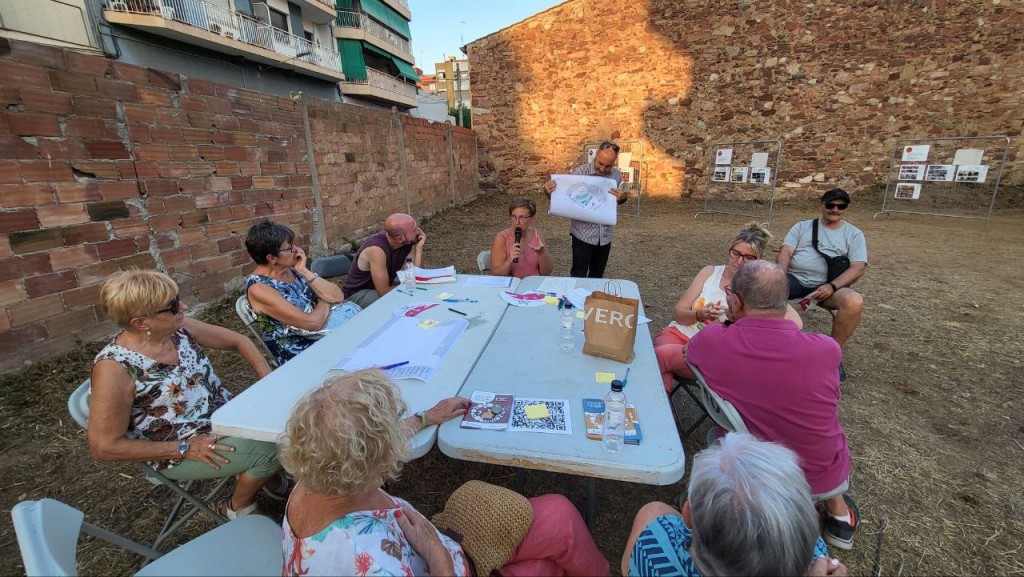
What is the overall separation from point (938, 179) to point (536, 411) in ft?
36.7

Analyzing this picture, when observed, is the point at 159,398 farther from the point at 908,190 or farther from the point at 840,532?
the point at 908,190

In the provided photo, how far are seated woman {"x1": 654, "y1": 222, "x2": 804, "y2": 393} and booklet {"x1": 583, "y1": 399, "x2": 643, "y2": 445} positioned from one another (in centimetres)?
94

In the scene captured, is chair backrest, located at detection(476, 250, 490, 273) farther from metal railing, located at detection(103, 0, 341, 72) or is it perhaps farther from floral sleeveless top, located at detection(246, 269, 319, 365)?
metal railing, located at detection(103, 0, 341, 72)

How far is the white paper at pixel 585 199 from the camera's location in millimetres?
3920

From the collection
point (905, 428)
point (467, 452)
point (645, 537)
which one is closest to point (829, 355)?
point (645, 537)

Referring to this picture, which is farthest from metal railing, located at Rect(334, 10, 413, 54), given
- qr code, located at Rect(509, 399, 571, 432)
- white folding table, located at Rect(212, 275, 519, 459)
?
qr code, located at Rect(509, 399, 571, 432)

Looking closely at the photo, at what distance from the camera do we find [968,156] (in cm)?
829

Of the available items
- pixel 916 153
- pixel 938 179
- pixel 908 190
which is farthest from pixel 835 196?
pixel 916 153

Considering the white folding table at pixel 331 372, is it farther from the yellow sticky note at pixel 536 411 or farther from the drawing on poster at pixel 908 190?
the drawing on poster at pixel 908 190

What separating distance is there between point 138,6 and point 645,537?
1721 cm

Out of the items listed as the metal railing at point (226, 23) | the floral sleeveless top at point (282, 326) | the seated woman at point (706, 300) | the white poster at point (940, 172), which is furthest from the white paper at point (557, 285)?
the metal railing at point (226, 23)

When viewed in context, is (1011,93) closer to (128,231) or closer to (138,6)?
(128,231)

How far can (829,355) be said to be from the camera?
1595mm

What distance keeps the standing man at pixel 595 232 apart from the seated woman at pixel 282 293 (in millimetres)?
2366
